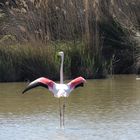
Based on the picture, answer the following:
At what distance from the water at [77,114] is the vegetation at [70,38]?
134 centimetres

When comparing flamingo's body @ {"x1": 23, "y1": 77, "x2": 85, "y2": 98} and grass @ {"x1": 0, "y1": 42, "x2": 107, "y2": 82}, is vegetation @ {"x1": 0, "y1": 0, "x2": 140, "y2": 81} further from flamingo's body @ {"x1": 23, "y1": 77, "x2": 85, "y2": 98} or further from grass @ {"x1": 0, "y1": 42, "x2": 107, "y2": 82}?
flamingo's body @ {"x1": 23, "y1": 77, "x2": 85, "y2": 98}

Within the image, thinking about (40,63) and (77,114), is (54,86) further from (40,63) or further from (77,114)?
(40,63)

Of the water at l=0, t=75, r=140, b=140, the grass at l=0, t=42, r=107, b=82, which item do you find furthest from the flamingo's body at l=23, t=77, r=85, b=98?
the grass at l=0, t=42, r=107, b=82

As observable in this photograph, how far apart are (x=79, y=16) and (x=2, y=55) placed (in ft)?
8.55

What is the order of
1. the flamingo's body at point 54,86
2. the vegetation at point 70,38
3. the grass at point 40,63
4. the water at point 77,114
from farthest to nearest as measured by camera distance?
the vegetation at point 70,38 < the grass at point 40,63 < the flamingo's body at point 54,86 < the water at point 77,114

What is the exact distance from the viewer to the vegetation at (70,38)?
16.1 meters

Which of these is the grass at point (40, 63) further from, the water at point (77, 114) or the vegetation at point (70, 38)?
the water at point (77, 114)

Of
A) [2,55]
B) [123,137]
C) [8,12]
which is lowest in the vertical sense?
[123,137]

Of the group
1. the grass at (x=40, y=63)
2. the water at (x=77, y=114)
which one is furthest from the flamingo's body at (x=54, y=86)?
the grass at (x=40, y=63)

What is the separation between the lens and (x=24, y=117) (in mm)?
10266

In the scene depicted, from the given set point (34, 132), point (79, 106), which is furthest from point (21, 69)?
point (34, 132)

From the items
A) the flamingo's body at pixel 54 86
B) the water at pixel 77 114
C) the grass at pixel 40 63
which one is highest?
the grass at pixel 40 63

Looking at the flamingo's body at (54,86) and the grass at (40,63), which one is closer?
the flamingo's body at (54,86)

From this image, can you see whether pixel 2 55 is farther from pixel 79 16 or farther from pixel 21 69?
pixel 79 16
